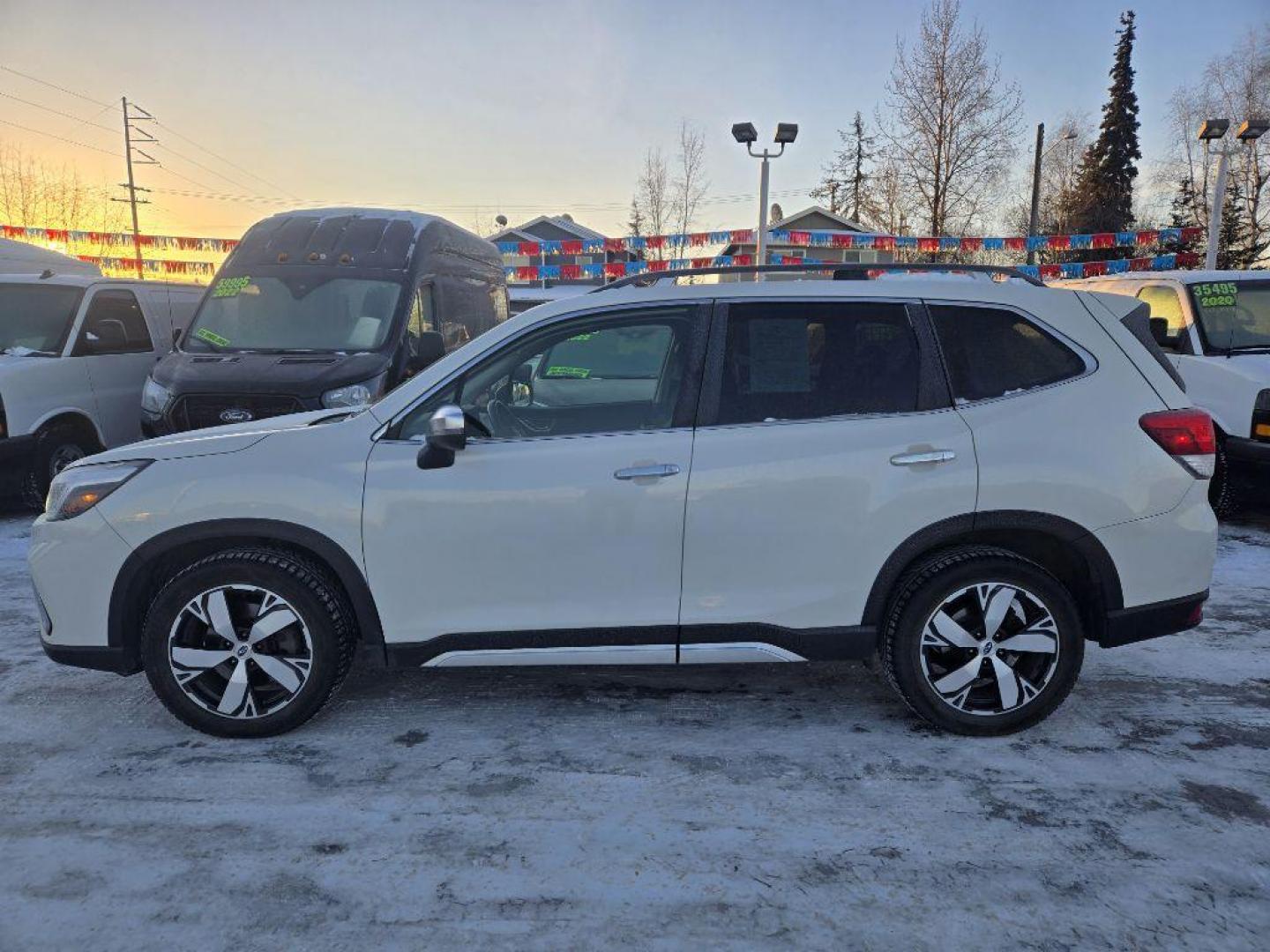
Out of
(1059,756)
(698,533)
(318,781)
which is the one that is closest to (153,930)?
(318,781)

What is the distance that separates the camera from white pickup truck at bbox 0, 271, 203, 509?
279 inches

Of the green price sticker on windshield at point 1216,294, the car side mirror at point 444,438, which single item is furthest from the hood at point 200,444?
the green price sticker on windshield at point 1216,294

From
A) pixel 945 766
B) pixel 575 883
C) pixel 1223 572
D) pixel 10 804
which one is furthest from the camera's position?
pixel 1223 572

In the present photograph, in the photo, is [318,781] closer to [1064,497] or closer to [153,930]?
[153,930]

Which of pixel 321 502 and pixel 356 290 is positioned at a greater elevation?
pixel 356 290

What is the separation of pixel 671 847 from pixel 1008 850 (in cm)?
105

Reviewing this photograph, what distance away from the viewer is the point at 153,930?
7.56ft

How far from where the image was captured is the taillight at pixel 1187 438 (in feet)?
10.5

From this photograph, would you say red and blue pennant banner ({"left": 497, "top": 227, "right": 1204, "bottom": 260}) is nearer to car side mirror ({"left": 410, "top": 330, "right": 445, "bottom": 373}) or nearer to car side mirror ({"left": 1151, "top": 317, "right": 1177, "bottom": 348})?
car side mirror ({"left": 1151, "top": 317, "right": 1177, "bottom": 348})

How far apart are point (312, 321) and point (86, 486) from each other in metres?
4.12

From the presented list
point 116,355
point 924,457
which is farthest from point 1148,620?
point 116,355

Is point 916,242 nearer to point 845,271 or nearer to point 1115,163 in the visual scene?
point 845,271

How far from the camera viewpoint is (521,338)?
11.0 ft

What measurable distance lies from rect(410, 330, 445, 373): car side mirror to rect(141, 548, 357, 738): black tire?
3.28 metres
